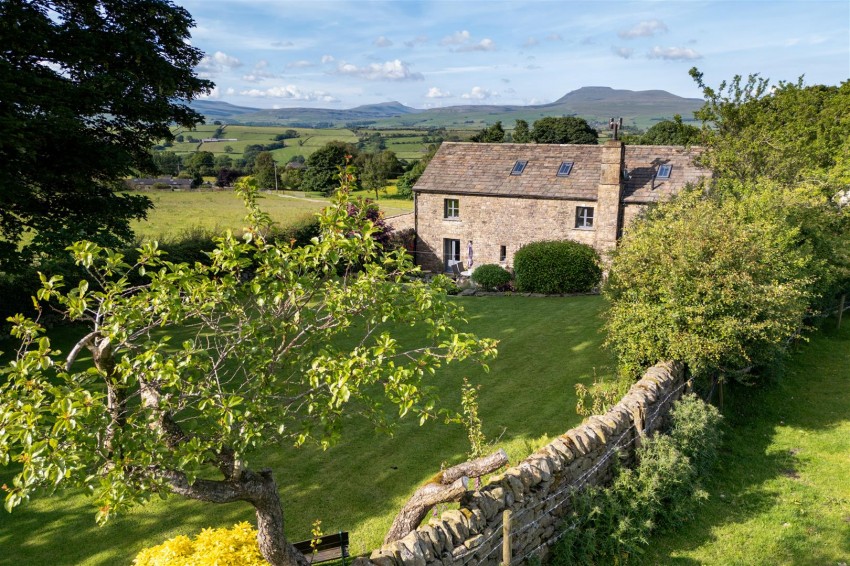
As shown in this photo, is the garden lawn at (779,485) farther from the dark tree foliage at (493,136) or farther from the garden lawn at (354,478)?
the dark tree foliage at (493,136)

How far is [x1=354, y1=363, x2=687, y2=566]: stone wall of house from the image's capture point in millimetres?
6742

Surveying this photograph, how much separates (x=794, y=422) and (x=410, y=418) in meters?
9.19

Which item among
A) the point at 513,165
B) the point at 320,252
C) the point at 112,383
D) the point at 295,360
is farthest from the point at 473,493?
the point at 513,165

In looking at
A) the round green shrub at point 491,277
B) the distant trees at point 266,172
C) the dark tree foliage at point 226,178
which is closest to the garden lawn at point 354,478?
the round green shrub at point 491,277

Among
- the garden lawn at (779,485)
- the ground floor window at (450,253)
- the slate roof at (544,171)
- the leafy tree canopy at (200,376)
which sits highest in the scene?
the slate roof at (544,171)

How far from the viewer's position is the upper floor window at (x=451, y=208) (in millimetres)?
33184

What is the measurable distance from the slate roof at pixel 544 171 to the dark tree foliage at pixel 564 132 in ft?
137

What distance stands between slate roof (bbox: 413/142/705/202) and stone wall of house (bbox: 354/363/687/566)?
778 inches

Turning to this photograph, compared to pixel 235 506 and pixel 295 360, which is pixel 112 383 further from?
pixel 235 506

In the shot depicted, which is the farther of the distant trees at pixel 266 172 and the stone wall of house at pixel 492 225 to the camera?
the distant trees at pixel 266 172

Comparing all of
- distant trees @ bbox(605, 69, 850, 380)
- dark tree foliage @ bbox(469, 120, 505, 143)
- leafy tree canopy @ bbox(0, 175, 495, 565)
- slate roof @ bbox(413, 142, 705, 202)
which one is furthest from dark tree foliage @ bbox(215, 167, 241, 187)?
leafy tree canopy @ bbox(0, 175, 495, 565)

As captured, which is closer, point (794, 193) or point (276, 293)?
point (276, 293)

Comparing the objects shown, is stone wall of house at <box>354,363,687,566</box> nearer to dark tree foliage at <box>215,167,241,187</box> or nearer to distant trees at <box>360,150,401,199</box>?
distant trees at <box>360,150,401,199</box>

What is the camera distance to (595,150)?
3128 centimetres
